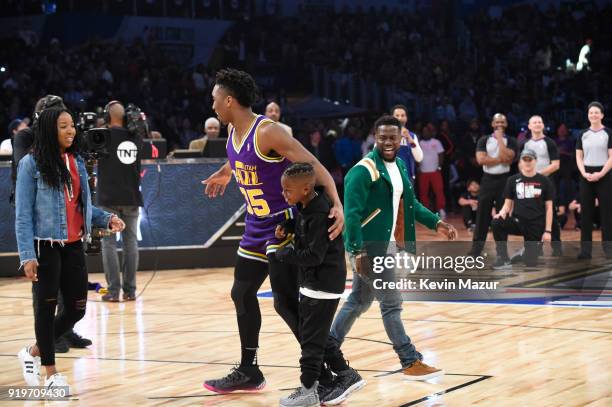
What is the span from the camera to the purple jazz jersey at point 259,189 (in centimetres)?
568

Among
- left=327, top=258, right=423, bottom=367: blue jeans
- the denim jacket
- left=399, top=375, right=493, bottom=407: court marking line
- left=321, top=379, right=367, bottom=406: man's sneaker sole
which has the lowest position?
left=399, top=375, right=493, bottom=407: court marking line

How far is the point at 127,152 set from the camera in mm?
9602

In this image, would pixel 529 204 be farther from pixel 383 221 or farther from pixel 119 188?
pixel 383 221

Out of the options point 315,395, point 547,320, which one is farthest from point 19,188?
point 547,320

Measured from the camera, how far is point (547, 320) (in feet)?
26.9

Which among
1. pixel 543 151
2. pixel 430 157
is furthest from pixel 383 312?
pixel 430 157

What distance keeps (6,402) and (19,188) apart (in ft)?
3.77

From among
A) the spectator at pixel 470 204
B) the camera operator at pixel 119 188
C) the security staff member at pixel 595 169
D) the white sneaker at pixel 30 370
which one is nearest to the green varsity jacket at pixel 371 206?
the white sneaker at pixel 30 370

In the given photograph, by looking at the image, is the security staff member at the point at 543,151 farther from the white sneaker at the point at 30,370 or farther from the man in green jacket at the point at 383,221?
the white sneaker at the point at 30,370

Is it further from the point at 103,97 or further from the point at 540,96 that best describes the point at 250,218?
the point at 540,96

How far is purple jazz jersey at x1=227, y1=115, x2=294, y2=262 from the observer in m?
5.68

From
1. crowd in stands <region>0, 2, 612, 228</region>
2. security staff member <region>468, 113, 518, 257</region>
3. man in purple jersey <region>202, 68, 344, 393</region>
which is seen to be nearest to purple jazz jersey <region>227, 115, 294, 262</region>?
man in purple jersey <region>202, 68, 344, 393</region>

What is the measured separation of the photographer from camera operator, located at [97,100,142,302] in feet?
12.0

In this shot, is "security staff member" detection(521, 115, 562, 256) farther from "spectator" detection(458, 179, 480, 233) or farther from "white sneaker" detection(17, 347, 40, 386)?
"white sneaker" detection(17, 347, 40, 386)
